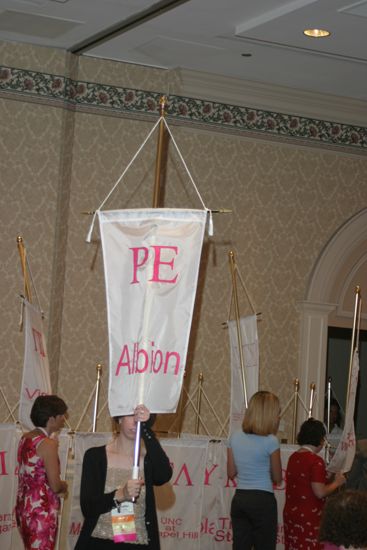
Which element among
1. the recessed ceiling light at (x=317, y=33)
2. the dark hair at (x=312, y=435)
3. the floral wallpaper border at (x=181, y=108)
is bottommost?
the dark hair at (x=312, y=435)

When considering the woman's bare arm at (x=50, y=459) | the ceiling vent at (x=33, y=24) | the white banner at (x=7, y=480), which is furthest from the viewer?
the ceiling vent at (x=33, y=24)

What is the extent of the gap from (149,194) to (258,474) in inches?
129

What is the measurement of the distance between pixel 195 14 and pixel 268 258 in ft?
8.23

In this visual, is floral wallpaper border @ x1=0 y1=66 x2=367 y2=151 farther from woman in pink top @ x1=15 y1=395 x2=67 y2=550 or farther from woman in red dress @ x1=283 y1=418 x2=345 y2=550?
woman in red dress @ x1=283 y1=418 x2=345 y2=550

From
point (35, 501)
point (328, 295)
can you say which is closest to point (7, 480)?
point (35, 501)

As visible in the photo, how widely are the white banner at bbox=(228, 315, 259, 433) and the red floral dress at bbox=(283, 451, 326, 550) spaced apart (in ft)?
4.27

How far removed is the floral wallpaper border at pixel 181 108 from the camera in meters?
8.45

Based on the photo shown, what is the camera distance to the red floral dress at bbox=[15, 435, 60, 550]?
586 cm

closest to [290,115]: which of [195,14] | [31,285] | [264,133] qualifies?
[264,133]

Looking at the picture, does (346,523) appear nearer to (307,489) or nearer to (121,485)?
(121,485)

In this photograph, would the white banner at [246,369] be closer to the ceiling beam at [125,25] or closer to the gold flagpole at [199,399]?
the gold flagpole at [199,399]

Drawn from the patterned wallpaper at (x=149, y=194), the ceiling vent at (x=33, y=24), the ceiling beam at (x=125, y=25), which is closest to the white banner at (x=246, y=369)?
the patterned wallpaper at (x=149, y=194)

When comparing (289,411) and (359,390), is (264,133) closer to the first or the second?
(289,411)

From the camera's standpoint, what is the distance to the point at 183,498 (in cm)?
716
